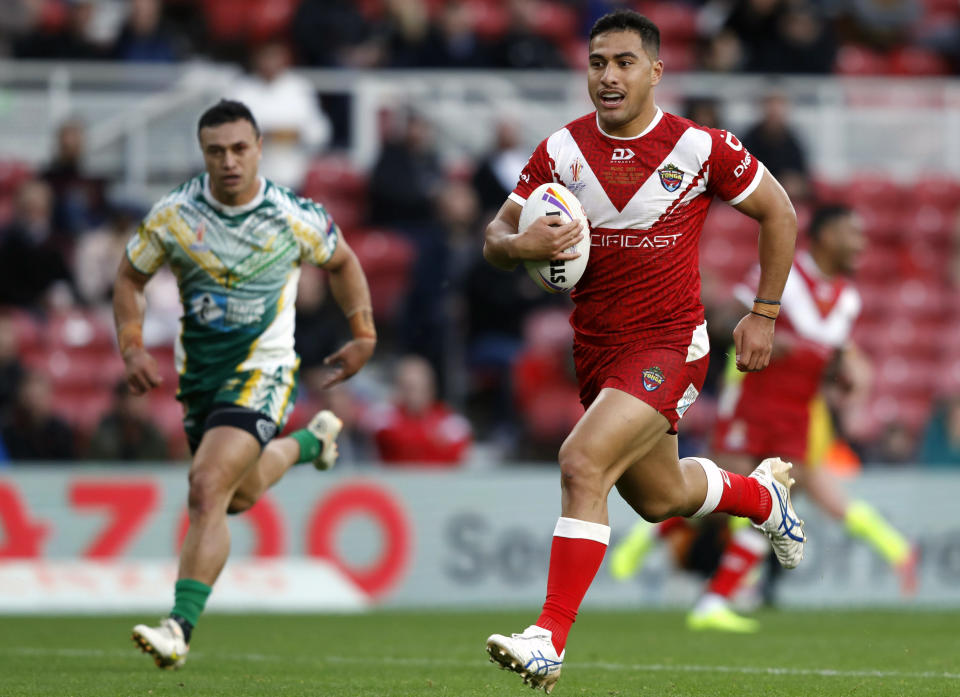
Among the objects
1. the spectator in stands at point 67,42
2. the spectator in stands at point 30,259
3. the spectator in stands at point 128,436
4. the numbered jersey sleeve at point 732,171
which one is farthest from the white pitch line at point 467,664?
the spectator in stands at point 67,42

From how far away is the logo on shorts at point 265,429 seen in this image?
800cm

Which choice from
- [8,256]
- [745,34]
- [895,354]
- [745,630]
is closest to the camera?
[745,630]

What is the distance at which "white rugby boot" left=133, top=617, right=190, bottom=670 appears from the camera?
Result: 23.0 feet

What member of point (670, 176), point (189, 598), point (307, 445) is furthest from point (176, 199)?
point (670, 176)

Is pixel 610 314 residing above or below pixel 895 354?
above

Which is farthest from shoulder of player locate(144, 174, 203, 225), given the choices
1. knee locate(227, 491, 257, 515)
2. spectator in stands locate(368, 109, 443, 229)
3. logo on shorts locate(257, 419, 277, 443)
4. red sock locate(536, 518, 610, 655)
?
spectator in stands locate(368, 109, 443, 229)

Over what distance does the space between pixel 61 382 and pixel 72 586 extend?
2.91 meters

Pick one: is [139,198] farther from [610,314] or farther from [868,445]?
[610,314]

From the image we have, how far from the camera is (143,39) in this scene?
1712cm

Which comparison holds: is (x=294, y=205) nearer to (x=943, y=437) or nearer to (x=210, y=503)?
(x=210, y=503)

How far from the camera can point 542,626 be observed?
592 cm

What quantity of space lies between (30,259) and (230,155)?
731 cm

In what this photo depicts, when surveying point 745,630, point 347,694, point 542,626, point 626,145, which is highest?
point 626,145

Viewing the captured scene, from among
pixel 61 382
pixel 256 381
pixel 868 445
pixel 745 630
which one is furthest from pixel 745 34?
pixel 256 381
